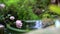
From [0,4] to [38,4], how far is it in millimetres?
463

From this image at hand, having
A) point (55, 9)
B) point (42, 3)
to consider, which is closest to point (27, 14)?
point (42, 3)

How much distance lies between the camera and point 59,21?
210 centimetres

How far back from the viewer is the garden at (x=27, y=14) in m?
2.07

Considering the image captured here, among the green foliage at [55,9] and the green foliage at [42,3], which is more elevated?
the green foliage at [42,3]

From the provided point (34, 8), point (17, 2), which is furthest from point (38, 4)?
point (17, 2)

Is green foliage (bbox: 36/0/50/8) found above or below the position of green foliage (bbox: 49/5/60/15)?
above

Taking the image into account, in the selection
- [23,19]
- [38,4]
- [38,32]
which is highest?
[38,4]

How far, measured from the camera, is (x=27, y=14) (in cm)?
213

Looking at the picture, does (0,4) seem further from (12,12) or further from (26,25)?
(26,25)

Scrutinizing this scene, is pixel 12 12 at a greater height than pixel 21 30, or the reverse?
pixel 12 12

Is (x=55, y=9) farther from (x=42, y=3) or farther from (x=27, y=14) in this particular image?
(x=27, y=14)

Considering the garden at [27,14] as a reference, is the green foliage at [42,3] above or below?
above

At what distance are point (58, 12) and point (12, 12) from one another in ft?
1.83

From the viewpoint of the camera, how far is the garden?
2.07 metres
